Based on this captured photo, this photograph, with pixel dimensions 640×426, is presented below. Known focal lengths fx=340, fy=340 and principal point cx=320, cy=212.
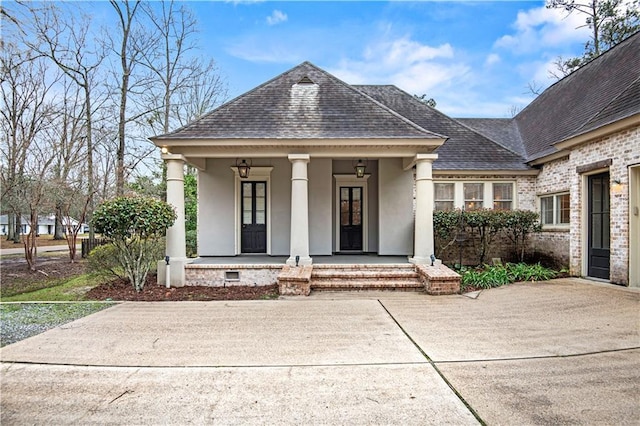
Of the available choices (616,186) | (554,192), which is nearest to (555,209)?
(554,192)

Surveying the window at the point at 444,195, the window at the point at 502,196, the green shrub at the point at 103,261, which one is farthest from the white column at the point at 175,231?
the window at the point at 502,196

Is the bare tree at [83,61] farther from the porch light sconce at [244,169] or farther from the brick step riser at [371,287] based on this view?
the brick step riser at [371,287]

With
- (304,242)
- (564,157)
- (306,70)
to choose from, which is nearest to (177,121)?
(306,70)

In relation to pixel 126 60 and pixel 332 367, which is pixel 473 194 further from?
pixel 126 60

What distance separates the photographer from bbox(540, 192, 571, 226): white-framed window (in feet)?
31.8

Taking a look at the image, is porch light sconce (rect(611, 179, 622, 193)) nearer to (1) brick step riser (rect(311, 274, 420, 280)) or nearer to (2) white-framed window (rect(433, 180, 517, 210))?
(2) white-framed window (rect(433, 180, 517, 210))

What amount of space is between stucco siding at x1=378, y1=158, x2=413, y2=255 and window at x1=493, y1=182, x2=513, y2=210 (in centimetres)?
297

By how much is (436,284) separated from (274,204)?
530 cm

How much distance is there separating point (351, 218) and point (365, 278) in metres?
3.54

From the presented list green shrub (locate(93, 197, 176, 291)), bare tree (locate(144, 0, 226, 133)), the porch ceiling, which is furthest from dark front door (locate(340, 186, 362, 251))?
bare tree (locate(144, 0, 226, 133))

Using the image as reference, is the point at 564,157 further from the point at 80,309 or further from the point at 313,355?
the point at 80,309

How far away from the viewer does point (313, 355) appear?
12.7ft

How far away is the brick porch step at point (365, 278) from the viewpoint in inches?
294

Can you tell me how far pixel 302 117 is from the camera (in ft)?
28.2
